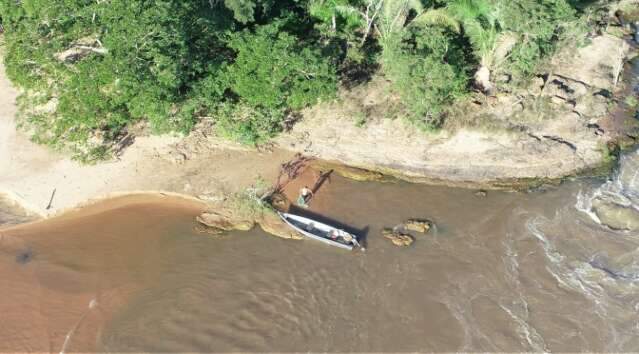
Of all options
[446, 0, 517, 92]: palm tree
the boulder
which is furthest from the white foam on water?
[446, 0, 517, 92]: palm tree

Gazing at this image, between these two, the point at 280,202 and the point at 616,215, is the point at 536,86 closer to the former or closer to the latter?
the point at 616,215

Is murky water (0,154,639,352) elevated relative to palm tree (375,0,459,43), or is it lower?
lower

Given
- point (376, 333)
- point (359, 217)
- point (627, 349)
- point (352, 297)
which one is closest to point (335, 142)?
point (359, 217)

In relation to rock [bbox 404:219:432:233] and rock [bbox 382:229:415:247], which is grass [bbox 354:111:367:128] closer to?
rock [bbox 404:219:432:233]

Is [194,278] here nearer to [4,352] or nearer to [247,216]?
[247,216]

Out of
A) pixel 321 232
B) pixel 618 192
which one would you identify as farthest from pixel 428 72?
pixel 618 192

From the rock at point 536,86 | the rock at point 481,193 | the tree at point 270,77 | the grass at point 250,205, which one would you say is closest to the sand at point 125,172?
the grass at point 250,205

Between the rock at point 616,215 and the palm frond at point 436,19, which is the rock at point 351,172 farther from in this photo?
the rock at point 616,215
